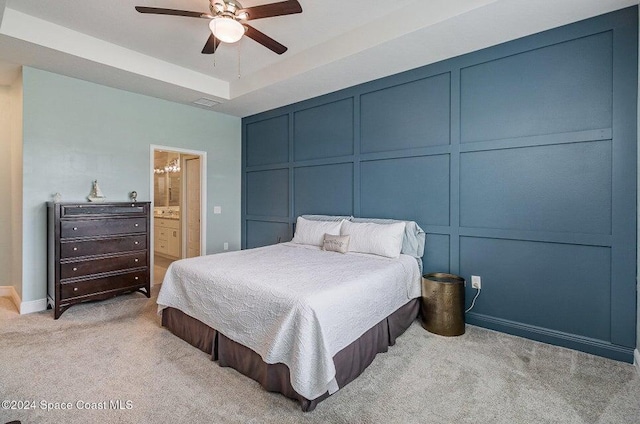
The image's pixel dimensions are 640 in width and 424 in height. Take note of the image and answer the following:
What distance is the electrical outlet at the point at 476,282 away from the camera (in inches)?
117

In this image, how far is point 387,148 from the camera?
3.60 metres

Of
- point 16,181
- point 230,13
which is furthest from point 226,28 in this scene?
point 16,181

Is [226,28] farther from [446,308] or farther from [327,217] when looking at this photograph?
[446,308]

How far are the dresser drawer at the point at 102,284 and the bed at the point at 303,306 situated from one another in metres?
1.18

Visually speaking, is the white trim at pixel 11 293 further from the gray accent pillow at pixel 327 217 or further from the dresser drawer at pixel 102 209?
the gray accent pillow at pixel 327 217

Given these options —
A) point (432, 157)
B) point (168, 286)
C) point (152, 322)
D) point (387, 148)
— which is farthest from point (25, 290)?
point (432, 157)

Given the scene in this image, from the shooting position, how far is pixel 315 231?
12.2 ft

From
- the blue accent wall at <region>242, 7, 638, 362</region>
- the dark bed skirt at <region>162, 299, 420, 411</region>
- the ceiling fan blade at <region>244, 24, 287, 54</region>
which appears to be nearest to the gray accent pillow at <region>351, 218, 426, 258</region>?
the blue accent wall at <region>242, 7, 638, 362</region>

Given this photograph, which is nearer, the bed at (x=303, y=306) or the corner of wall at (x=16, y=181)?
the bed at (x=303, y=306)

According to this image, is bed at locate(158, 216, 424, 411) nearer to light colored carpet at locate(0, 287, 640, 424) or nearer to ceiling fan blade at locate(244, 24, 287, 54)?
light colored carpet at locate(0, 287, 640, 424)

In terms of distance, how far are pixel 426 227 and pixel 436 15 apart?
1.95 metres

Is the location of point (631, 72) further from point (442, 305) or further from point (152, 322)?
point (152, 322)

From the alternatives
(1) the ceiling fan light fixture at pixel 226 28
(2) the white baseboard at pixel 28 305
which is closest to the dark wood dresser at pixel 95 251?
(2) the white baseboard at pixel 28 305

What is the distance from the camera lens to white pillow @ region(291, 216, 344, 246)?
3627 mm
